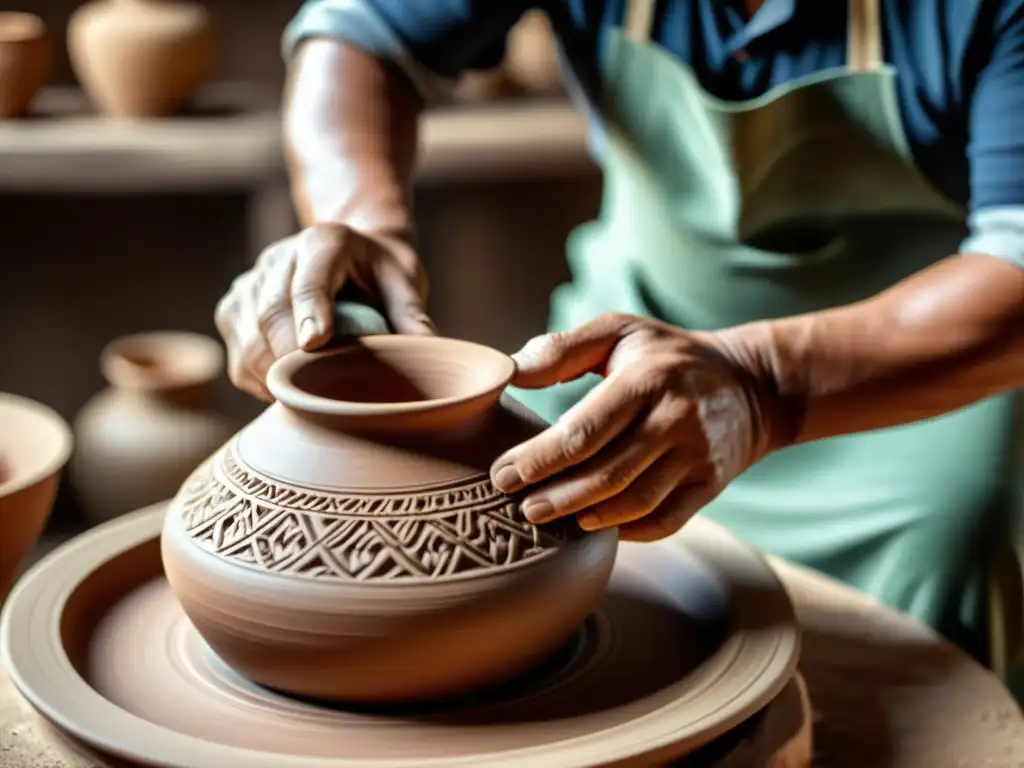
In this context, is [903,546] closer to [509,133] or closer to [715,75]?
[715,75]

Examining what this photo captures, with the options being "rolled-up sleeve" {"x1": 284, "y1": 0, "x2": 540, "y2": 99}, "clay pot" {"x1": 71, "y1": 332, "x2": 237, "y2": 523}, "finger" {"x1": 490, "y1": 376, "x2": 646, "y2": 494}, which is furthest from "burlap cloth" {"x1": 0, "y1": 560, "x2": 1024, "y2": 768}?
"clay pot" {"x1": 71, "y1": 332, "x2": 237, "y2": 523}

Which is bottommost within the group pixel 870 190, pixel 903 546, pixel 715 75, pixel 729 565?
pixel 903 546

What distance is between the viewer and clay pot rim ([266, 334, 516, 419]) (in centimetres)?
104

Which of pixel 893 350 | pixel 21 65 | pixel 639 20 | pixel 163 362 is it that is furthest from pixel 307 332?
pixel 21 65

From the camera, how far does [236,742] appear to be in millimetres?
1042

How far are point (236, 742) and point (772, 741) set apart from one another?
16.2 inches

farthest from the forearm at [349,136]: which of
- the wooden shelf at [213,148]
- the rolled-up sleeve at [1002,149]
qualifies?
the wooden shelf at [213,148]

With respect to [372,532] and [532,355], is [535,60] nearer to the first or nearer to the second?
[532,355]

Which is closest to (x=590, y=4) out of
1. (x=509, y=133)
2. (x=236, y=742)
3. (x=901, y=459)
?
(x=901, y=459)

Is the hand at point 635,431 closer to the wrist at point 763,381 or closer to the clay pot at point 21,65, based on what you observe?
the wrist at point 763,381

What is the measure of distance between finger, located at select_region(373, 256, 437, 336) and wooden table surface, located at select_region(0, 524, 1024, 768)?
473 millimetres

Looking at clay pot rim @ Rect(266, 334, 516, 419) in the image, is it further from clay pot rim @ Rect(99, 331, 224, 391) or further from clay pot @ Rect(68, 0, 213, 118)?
clay pot @ Rect(68, 0, 213, 118)

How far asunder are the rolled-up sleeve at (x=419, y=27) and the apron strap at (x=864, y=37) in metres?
0.38

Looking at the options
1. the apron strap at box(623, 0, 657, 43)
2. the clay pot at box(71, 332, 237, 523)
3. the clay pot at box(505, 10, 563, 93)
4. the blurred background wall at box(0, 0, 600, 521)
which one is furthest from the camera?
the blurred background wall at box(0, 0, 600, 521)
